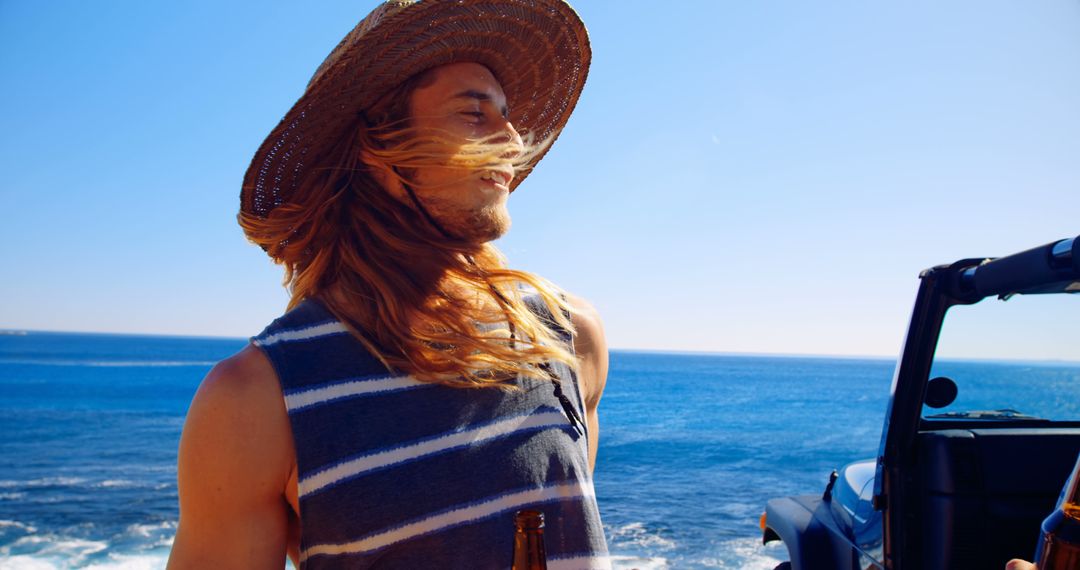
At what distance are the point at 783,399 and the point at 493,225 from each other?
70412 mm

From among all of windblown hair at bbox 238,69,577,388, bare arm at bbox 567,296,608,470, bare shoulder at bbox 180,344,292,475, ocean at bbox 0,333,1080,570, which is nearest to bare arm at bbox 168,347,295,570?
bare shoulder at bbox 180,344,292,475

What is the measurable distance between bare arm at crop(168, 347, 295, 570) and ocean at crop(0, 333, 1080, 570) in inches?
126

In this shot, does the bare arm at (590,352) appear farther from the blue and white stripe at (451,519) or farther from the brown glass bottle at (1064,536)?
the brown glass bottle at (1064,536)

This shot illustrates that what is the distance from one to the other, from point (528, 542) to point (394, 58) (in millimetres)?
1197

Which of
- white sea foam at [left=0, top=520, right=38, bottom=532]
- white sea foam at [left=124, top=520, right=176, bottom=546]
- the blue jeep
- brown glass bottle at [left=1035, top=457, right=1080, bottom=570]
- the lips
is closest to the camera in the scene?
brown glass bottle at [left=1035, top=457, right=1080, bottom=570]

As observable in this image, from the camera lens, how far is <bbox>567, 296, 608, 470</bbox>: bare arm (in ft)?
6.52

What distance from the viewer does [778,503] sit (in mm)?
4578

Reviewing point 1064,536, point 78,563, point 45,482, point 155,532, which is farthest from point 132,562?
point 1064,536

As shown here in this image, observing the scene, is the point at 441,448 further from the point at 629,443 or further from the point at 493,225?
the point at 629,443

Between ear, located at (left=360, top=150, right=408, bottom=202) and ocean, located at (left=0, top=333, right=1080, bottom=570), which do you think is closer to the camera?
ear, located at (left=360, top=150, right=408, bottom=202)

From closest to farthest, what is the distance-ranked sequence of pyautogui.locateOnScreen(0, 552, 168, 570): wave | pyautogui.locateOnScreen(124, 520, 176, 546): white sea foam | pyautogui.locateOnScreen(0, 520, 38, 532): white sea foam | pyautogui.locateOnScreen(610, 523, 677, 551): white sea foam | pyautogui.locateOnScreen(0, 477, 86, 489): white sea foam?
pyautogui.locateOnScreen(0, 552, 168, 570): wave → pyautogui.locateOnScreen(124, 520, 176, 546): white sea foam → pyautogui.locateOnScreen(610, 523, 677, 551): white sea foam → pyautogui.locateOnScreen(0, 520, 38, 532): white sea foam → pyautogui.locateOnScreen(0, 477, 86, 489): white sea foam

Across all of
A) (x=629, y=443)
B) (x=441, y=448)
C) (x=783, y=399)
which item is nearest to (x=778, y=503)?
(x=441, y=448)

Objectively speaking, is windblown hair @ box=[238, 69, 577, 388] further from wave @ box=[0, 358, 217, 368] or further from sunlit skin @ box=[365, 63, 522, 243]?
wave @ box=[0, 358, 217, 368]

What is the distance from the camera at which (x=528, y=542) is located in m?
1.23
